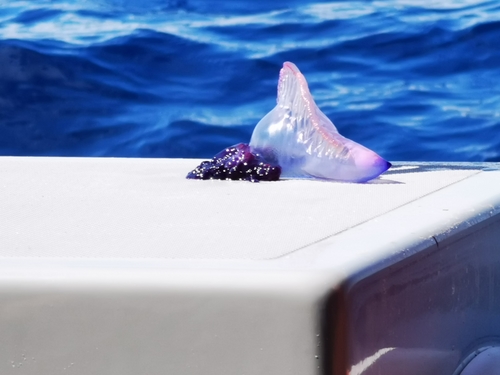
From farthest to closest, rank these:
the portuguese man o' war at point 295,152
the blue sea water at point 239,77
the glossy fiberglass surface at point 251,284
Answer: the blue sea water at point 239,77 → the portuguese man o' war at point 295,152 → the glossy fiberglass surface at point 251,284

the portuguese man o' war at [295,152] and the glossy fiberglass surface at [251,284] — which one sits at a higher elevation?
the portuguese man o' war at [295,152]

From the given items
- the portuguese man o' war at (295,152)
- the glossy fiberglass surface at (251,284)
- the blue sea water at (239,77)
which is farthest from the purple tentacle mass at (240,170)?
the blue sea water at (239,77)

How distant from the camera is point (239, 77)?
16.1 ft

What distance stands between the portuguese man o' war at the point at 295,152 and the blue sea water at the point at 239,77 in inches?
104

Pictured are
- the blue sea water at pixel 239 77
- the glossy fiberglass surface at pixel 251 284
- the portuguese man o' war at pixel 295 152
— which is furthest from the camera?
the blue sea water at pixel 239 77

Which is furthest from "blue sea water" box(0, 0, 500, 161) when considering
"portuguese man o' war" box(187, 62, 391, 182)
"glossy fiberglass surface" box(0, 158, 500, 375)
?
"glossy fiberglass surface" box(0, 158, 500, 375)

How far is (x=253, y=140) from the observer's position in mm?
1483

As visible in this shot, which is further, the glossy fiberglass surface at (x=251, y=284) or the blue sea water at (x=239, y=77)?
the blue sea water at (x=239, y=77)

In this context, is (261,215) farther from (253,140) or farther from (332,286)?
(253,140)

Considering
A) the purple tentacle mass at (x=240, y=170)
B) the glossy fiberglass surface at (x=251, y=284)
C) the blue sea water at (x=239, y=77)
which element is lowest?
the glossy fiberglass surface at (x=251, y=284)

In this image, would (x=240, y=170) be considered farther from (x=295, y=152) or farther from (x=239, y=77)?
(x=239, y=77)

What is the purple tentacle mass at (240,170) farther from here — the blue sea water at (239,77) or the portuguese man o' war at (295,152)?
the blue sea water at (239,77)

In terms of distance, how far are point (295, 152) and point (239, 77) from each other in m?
3.55

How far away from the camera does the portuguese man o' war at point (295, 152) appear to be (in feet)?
4.35
